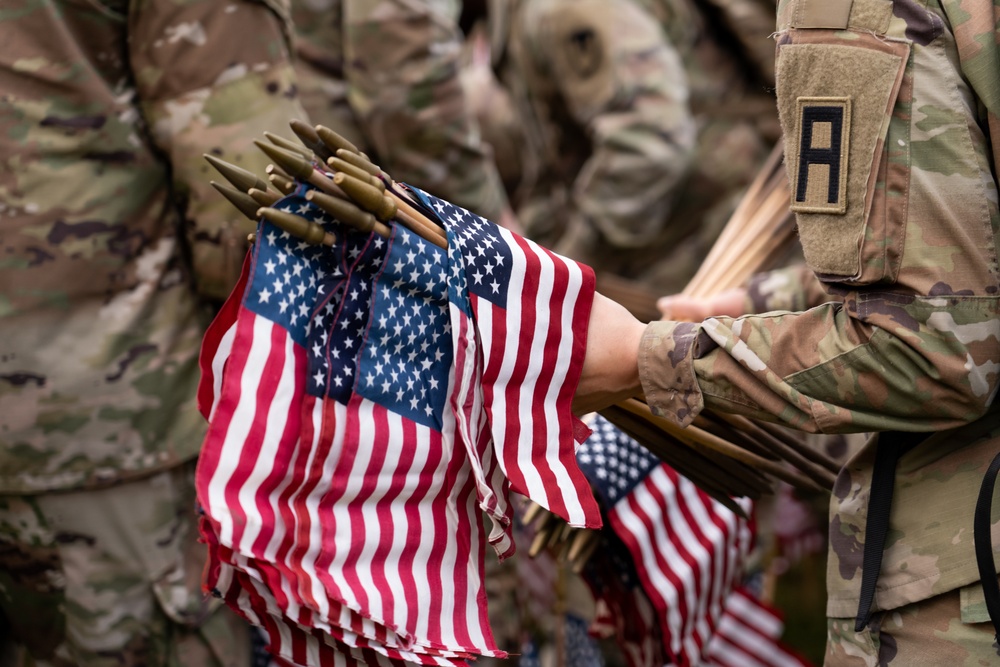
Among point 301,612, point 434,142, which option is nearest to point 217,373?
point 301,612

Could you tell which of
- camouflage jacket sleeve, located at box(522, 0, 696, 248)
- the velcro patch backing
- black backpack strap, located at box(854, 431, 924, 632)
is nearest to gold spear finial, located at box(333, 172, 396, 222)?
the velcro patch backing

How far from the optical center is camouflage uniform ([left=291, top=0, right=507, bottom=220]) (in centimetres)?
279

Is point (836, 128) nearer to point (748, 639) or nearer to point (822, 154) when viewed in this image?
point (822, 154)

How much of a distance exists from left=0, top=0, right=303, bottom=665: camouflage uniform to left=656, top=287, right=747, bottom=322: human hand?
92 cm

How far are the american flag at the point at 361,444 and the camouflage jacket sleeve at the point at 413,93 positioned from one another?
1438 mm

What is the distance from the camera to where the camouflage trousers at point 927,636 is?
1.34 meters

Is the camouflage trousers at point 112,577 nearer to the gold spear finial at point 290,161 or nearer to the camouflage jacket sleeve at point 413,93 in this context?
the gold spear finial at point 290,161

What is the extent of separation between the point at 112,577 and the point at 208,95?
954mm

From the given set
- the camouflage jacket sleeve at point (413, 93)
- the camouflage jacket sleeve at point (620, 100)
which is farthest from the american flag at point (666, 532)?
the camouflage jacket sleeve at point (620, 100)

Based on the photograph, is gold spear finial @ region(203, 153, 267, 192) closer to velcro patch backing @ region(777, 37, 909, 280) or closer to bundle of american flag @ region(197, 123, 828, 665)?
bundle of american flag @ region(197, 123, 828, 665)

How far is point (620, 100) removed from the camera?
365cm

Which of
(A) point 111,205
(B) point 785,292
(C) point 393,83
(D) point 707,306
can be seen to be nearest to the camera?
(A) point 111,205

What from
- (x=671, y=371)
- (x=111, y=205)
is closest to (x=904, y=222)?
(x=671, y=371)

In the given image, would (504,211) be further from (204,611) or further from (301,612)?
(301,612)
